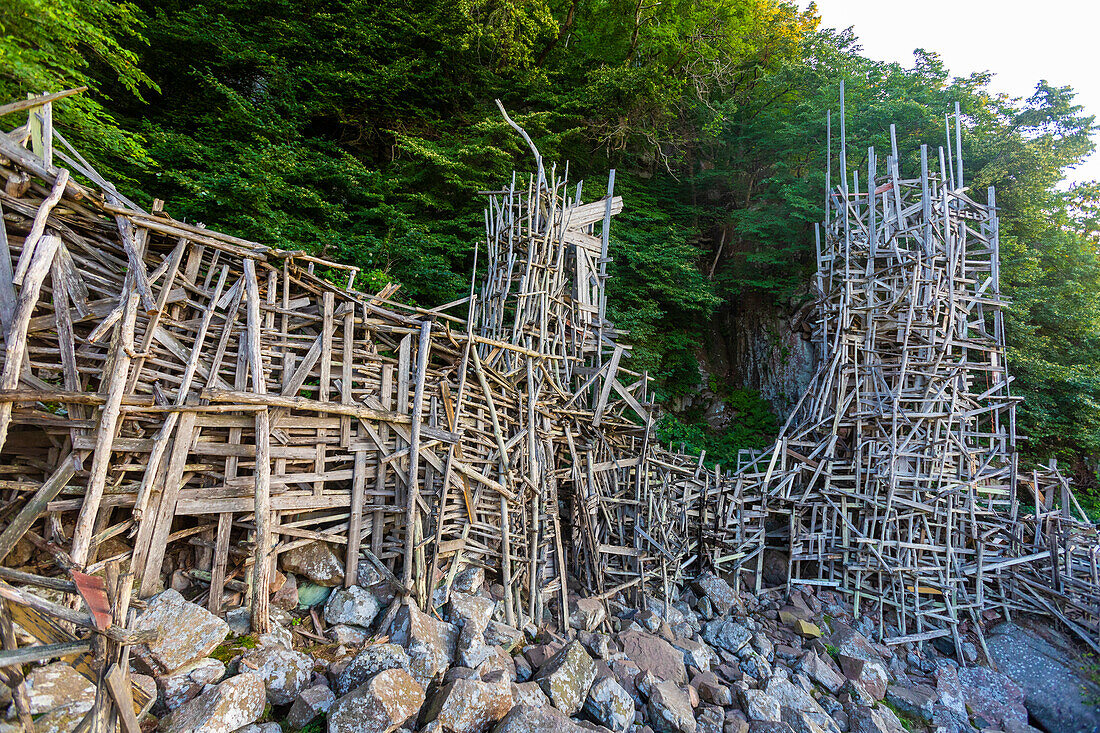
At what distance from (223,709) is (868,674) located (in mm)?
9828

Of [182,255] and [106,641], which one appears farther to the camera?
[182,255]

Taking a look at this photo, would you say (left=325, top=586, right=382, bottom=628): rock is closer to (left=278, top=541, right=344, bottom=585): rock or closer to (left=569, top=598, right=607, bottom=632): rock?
(left=278, top=541, right=344, bottom=585): rock

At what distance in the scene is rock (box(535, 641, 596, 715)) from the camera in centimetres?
572

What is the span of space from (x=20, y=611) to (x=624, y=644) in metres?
7.04

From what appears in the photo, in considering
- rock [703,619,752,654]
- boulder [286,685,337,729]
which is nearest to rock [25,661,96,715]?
boulder [286,685,337,729]

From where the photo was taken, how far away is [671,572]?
10.4 meters

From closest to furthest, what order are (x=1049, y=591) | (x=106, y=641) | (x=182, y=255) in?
1. (x=106, y=641)
2. (x=182, y=255)
3. (x=1049, y=591)

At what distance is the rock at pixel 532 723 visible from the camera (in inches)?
183

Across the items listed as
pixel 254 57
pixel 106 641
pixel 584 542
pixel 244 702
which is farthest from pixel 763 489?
pixel 254 57

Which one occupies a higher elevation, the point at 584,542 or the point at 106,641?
the point at 106,641

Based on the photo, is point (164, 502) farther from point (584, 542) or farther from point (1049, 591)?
A: point (1049, 591)

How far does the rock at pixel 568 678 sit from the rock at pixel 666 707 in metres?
0.84

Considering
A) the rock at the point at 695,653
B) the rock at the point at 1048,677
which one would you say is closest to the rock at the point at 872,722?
the rock at the point at 695,653

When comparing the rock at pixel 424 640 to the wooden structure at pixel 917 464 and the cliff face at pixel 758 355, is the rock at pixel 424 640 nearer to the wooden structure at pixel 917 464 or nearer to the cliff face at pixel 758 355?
the wooden structure at pixel 917 464
